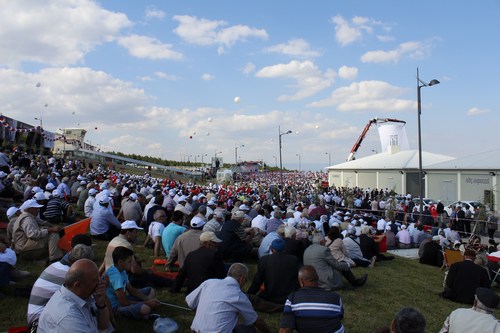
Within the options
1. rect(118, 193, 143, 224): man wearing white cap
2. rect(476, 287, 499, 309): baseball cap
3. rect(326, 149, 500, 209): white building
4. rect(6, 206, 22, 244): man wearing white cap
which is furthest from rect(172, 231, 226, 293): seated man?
rect(326, 149, 500, 209): white building

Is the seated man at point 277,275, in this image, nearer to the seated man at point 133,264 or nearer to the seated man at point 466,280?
the seated man at point 133,264

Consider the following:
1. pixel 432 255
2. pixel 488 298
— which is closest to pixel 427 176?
pixel 432 255

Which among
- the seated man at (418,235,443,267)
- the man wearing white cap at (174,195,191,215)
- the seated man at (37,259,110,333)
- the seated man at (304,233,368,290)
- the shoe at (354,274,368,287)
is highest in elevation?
the seated man at (37,259,110,333)

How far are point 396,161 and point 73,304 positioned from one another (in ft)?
135

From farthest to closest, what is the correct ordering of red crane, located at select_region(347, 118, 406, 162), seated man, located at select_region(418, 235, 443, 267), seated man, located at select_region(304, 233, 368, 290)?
red crane, located at select_region(347, 118, 406, 162) → seated man, located at select_region(418, 235, 443, 267) → seated man, located at select_region(304, 233, 368, 290)

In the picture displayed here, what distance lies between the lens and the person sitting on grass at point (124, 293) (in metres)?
4.95

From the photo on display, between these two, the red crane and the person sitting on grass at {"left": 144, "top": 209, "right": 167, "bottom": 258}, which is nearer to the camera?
the person sitting on grass at {"left": 144, "top": 209, "right": 167, "bottom": 258}

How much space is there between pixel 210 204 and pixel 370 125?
50332 mm

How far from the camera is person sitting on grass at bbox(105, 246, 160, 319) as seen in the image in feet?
16.2

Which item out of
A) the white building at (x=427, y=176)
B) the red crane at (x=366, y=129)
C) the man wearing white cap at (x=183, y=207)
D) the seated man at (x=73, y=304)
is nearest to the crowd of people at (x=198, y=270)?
the seated man at (x=73, y=304)

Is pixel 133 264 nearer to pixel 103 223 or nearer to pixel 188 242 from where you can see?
pixel 188 242

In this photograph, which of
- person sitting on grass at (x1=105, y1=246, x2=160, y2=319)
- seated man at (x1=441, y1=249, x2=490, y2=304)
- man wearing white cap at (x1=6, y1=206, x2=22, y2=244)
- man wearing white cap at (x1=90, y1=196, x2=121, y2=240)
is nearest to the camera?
person sitting on grass at (x1=105, y1=246, x2=160, y2=319)

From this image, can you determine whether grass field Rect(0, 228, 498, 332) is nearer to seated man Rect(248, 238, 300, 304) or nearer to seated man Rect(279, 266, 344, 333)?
seated man Rect(248, 238, 300, 304)

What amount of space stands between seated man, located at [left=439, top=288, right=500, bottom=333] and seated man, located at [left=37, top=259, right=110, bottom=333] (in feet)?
11.7
